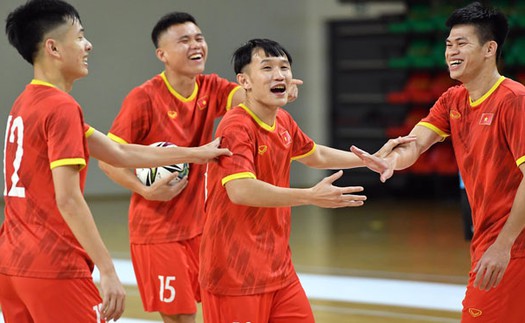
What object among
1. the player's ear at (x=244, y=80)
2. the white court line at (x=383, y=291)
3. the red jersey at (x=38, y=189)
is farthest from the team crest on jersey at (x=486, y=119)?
the white court line at (x=383, y=291)

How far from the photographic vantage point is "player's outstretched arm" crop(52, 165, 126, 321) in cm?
339

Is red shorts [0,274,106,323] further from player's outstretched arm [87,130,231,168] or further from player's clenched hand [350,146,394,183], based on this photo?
player's clenched hand [350,146,394,183]

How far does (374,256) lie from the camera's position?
10.1 metres

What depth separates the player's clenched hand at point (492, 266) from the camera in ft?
12.5

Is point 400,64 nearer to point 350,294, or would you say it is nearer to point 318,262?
point 318,262

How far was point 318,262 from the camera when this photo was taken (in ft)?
31.7

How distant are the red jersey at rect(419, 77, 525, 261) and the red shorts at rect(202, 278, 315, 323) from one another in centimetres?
84

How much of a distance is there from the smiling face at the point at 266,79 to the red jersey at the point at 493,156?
2.84 feet

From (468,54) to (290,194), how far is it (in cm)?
106

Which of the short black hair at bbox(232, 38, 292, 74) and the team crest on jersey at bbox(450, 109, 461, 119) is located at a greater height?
the short black hair at bbox(232, 38, 292, 74)

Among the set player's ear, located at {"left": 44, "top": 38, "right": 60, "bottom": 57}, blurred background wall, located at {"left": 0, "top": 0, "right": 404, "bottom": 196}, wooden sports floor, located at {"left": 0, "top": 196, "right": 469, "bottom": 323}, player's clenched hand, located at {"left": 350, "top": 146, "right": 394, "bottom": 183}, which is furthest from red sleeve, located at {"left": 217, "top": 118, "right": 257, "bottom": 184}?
blurred background wall, located at {"left": 0, "top": 0, "right": 404, "bottom": 196}

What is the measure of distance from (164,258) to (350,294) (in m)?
2.98

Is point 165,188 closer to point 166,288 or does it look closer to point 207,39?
point 166,288

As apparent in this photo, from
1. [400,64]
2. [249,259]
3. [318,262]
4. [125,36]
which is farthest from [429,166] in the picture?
[249,259]
